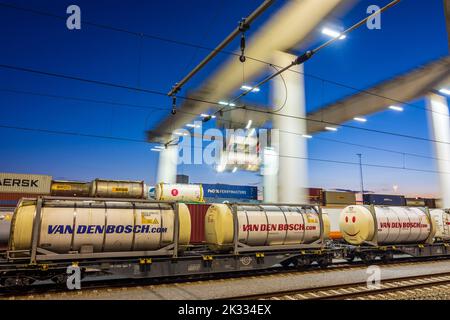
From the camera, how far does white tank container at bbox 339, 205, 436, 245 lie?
628 inches

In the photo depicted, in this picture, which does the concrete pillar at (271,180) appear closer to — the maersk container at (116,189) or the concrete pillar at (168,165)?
the maersk container at (116,189)

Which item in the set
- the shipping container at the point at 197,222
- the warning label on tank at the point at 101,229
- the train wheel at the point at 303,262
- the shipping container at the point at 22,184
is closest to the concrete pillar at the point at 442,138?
the train wheel at the point at 303,262

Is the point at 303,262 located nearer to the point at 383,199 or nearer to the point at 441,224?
the point at 441,224

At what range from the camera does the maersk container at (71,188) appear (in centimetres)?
2395

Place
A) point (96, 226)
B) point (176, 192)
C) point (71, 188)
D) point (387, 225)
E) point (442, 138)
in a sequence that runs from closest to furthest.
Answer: point (96, 226), point (387, 225), point (71, 188), point (176, 192), point (442, 138)

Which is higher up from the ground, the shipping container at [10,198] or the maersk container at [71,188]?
the maersk container at [71,188]

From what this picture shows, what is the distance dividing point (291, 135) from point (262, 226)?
379 inches

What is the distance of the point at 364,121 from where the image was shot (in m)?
26.5

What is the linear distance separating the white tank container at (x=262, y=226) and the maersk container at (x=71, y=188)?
15.2 meters

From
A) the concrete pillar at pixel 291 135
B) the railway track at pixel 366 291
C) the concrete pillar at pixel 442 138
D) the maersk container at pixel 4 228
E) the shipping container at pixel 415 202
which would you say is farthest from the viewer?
the shipping container at pixel 415 202

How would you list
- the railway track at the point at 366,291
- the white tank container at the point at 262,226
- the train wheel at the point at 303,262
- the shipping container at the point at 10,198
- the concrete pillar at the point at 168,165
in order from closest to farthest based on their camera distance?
the railway track at the point at 366,291 < the white tank container at the point at 262,226 < the train wheel at the point at 303,262 < the shipping container at the point at 10,198 < the concrete pillar at the point at 168,165

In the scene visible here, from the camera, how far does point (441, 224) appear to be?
19438mm

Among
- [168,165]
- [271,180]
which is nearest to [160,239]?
[271,180]
